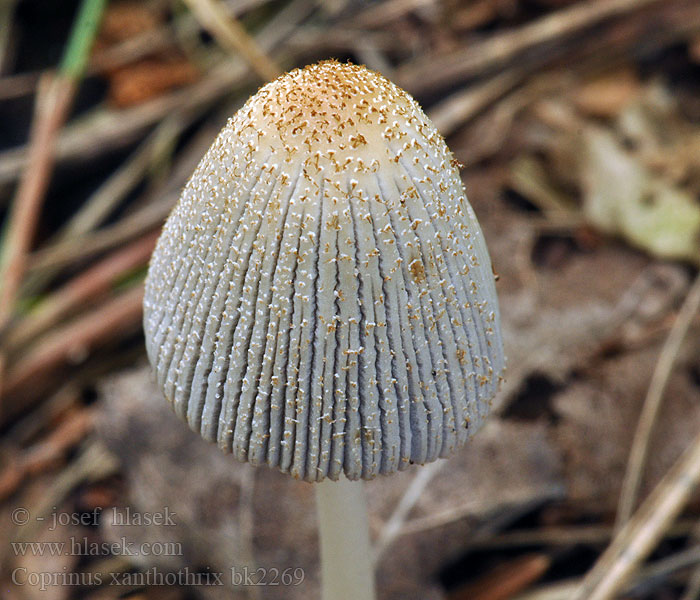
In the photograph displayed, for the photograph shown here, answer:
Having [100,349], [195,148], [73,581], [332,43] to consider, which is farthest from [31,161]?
[73,581]

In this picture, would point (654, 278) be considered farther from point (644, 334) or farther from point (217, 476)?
point (217, 476)

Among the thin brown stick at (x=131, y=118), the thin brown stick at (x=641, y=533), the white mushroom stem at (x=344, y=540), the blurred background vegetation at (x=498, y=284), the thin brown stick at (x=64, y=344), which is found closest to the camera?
the white mushroom stem at (x=344, y=540)

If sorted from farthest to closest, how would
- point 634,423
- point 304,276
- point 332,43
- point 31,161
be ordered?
point 332,43 → point 31,161 → point 634,423 → point 304,276

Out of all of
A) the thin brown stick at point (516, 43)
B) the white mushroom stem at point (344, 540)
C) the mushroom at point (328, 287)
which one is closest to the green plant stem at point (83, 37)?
the thin brown stick at point (516, 43)

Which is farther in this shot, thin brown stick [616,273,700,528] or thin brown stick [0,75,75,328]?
thin brown stick [0,75,75,328]

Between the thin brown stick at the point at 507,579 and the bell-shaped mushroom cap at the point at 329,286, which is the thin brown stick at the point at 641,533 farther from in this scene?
the bell-shaped mushroom cap at the point at 329,286

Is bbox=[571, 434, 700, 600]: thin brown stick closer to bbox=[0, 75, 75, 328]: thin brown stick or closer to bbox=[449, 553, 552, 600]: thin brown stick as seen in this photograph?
bbox=[449, 553, 552, 600]: thin brown stick

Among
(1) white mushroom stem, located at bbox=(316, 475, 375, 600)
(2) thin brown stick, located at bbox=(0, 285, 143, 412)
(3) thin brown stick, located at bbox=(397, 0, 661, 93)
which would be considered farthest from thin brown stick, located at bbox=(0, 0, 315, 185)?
(1) white mushroom stem, located at bbox=(316, 475, 375, 600)
